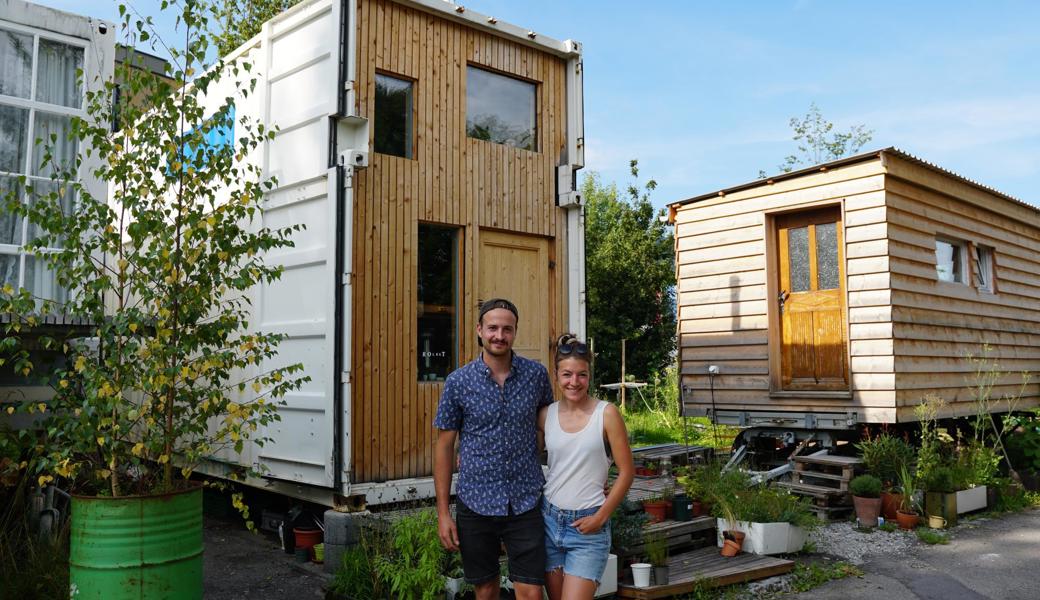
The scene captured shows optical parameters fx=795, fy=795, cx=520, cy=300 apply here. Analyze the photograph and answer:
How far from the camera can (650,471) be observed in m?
8.52

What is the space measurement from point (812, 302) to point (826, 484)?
2293 mm

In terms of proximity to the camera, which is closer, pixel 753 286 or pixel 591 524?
pixel 591 524

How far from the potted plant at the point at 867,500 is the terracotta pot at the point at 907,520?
201 millimetres

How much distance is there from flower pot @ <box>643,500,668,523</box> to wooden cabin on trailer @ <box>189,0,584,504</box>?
5.50 feet

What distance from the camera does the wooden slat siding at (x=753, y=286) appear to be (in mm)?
8961

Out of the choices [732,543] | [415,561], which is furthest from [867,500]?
[415,561]

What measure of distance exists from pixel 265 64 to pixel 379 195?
1.85 metres

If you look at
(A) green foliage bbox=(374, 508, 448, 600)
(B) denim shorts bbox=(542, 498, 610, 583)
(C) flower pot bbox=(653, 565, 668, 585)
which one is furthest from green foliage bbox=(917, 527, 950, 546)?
(B) denim shorts bbox=(542, 498, 610, 583)

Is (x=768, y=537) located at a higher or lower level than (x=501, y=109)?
lower

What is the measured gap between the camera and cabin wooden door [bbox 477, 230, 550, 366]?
7.19 m

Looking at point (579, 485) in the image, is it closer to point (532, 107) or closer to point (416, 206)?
point (416, 206)

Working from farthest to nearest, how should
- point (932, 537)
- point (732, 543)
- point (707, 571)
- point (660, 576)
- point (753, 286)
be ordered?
point (753, 286), point (932, 537), point (732, 543), point (707, 571), point (660, 576)

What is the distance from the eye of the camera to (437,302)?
22.5 ft

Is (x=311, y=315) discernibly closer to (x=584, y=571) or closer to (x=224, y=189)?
(x=224, y=189)
